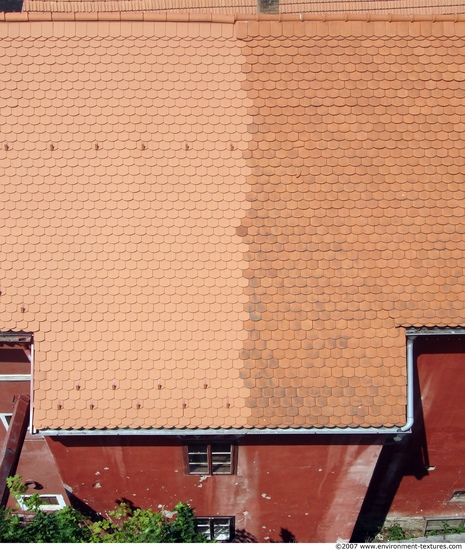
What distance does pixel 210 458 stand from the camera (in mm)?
11680

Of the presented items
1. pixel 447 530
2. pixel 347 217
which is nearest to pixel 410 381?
pixel 347 217

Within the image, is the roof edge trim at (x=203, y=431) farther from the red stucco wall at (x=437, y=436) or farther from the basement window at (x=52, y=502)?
the basement window at (x=52, y=502)

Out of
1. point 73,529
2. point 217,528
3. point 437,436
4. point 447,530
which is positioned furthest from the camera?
point 447,530

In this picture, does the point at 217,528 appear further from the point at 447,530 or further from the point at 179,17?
the point at 179,17

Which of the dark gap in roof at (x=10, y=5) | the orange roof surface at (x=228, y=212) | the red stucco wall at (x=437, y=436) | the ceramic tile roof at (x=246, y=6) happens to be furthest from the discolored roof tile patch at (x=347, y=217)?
the dark gap in roof at (x=10, y=5)

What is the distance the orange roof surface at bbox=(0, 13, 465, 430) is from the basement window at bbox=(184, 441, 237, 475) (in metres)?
1.38

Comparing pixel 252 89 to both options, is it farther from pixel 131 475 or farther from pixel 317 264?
pixel 131 475

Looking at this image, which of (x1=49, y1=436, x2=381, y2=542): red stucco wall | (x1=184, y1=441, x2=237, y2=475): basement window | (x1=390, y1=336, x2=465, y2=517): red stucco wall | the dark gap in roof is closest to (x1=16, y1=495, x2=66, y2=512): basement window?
(x1=49, y1=436, x2=381, y2=542): red stucco wall

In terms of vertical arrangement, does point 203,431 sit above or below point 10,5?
below

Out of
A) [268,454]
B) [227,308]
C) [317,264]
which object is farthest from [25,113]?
[268,454]

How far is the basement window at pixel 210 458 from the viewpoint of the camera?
11469 mm

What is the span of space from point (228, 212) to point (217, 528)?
24.1ft

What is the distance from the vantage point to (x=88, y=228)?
10992 mm

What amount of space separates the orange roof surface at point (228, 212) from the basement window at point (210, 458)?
54.4 inches
